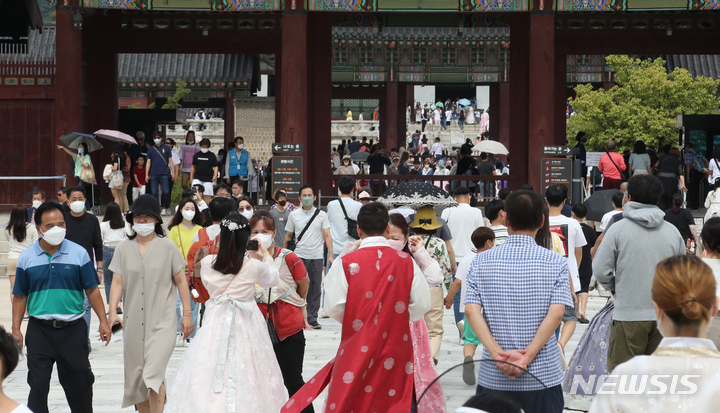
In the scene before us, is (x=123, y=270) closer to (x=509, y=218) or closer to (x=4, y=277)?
(x=509, y=218)

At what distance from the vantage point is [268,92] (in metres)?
38.9

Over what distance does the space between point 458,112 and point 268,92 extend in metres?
9.08

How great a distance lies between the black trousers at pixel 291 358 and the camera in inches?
A: 226

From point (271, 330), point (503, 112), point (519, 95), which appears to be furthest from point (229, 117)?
point (271, 330)

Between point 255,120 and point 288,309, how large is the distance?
26810mm

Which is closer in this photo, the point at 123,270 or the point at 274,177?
the point at 123,270

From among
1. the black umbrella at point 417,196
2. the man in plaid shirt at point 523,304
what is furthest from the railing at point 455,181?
the man in plaid shirt at point 523,304

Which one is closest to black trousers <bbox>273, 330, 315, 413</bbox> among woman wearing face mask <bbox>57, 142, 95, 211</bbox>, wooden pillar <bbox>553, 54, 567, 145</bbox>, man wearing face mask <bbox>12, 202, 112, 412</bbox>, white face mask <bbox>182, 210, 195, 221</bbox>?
man wearing face mask <bbox>12, 202, 112, 412</bbox>

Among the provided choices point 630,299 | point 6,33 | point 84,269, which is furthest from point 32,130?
point 630,299

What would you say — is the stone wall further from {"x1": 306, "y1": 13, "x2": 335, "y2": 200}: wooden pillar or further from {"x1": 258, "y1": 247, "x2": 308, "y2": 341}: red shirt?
{"x1": 258, "y1": 247, "x2": 308, "y2": 341}: red shirt

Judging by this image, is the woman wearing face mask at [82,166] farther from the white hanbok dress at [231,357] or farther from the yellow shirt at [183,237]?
the white hanbok dress at [231,357]

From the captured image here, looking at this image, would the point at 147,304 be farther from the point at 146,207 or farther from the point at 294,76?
the point at 294,76

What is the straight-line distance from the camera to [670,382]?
263cm

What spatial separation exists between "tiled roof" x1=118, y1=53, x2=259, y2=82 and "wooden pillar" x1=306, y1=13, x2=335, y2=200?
8.49 meters
